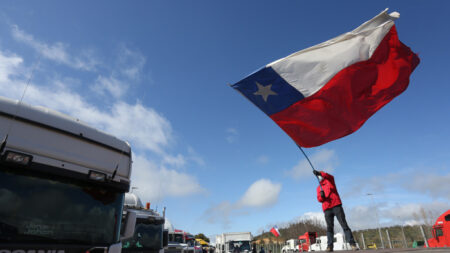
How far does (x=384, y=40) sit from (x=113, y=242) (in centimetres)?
775

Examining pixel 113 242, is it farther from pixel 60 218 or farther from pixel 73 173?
pixel 73 173

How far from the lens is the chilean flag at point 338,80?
22.3ft

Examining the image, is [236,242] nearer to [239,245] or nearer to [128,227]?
[239,245]

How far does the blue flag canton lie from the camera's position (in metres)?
6.93

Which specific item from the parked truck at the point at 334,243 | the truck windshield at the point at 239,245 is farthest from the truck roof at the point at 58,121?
the parked truck at the point at 334,243

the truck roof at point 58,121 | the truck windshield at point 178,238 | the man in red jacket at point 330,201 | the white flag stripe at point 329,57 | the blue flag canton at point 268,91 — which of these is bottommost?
the truck windshield at point 178,238

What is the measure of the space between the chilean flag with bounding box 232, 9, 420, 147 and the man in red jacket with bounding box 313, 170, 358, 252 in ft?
3.91

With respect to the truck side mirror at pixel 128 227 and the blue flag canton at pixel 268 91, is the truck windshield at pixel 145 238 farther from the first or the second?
the blue flag canton at pixel 268 91

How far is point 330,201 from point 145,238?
6.06 metres

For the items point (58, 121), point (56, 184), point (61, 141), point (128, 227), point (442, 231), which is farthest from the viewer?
point (442, 231)

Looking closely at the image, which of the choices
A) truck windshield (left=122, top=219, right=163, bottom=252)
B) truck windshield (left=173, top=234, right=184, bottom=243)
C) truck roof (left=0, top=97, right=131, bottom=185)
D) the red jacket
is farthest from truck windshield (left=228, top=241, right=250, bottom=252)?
truck roof (left=0, top=97, right=131, bottom=185)

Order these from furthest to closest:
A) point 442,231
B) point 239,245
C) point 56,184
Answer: point 239,245 < point 442,231 < point 56,184

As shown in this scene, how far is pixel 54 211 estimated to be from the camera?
3561 mm

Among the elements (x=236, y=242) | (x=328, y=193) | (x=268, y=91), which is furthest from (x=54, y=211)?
(x=236, y=242)
